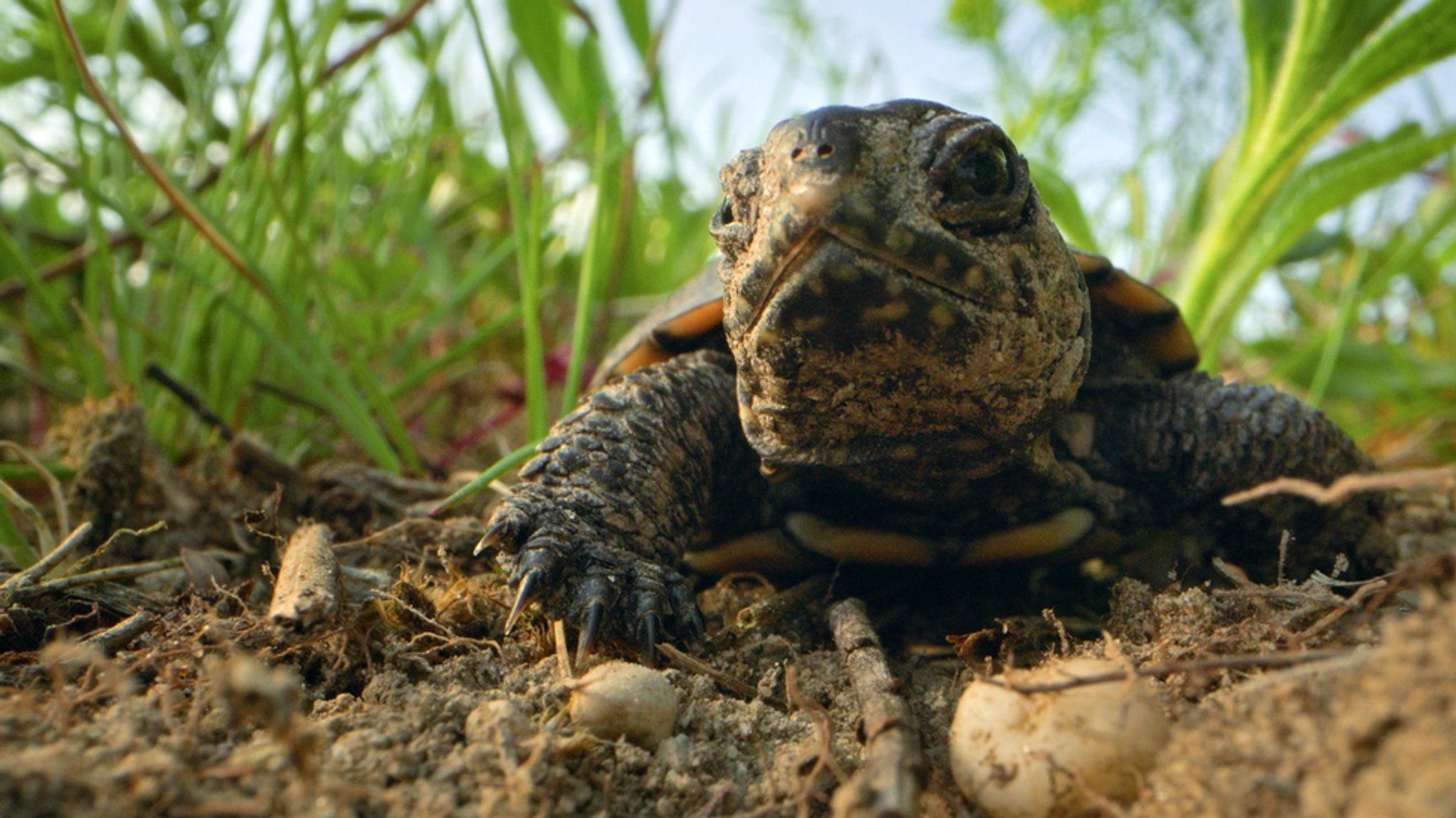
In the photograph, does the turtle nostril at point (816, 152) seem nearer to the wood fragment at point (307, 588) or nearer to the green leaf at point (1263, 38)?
the wood fragment at point (307, 588)

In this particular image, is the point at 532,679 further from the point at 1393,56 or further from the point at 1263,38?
the point at 1263,38

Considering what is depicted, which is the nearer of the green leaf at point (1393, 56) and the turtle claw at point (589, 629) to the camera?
the turtle claw at point (589, 629)

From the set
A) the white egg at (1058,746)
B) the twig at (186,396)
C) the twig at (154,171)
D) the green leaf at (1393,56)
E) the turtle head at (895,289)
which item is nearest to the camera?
the white egg at (1058,746)

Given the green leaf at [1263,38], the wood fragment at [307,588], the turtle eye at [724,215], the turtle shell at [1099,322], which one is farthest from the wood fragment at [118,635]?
the green leaf at [1263,38]

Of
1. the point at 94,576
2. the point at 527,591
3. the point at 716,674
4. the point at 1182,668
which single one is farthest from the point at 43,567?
the point at 1182,668

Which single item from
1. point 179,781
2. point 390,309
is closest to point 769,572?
point 179,781

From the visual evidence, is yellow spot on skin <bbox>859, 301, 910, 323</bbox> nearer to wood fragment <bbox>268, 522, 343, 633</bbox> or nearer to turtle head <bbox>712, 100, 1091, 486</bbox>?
turtle head <bbox>712, 100, 1091, 486</bbox>
